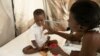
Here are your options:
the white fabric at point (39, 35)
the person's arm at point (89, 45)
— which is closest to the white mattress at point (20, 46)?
the white fabric at point (39, 35)

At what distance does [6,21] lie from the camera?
7.03 feet

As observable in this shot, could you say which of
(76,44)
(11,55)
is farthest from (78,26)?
(11,55)

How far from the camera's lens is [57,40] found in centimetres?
204

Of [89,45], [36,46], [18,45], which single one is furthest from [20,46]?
[89,45]

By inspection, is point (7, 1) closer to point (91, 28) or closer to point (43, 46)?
point (43, 46)

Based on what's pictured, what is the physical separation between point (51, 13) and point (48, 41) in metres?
0.65

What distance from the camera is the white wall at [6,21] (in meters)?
Answer: 2.07

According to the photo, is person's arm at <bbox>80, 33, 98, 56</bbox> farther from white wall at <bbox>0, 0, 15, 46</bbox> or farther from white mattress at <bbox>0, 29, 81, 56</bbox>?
white wall at <bbox>0, 0, 15, 46</bbox>

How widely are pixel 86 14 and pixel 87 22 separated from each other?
47mm

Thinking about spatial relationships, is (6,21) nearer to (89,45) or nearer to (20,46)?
(20,46)

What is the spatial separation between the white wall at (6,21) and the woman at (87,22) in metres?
1.05

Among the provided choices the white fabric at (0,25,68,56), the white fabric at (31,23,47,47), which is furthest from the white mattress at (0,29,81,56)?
the white fabric at (31,23,47,47)

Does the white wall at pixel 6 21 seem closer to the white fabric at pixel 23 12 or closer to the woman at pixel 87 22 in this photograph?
the white fabric at pixel 23 12

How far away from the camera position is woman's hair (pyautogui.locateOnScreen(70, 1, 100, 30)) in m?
1.15
